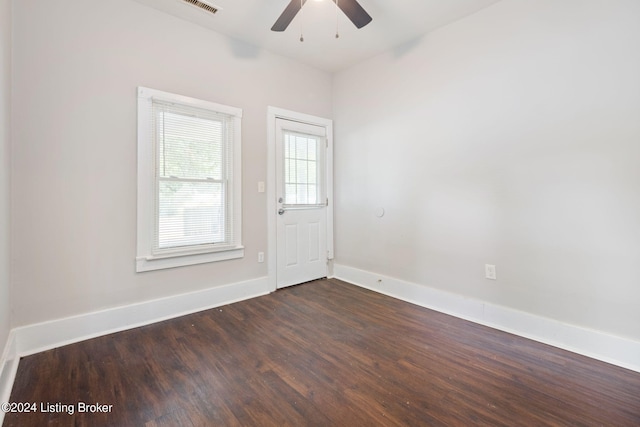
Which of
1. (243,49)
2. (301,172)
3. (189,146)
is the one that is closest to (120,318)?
(189,146)

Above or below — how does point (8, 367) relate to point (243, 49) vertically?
below

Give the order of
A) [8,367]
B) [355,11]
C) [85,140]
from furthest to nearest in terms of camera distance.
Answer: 1. [85,140]
2. [355,11]
3. [8,367]

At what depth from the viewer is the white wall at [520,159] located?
1.94 m

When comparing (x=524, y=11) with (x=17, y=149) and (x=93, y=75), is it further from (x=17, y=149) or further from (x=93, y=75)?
(x=17, y=149)

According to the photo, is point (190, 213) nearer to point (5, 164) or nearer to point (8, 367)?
point (5, 164)

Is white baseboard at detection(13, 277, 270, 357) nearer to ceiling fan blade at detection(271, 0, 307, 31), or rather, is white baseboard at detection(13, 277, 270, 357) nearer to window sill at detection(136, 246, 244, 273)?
window sill at detection(136, 246, 244, 273)

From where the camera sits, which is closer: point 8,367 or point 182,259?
point 8,367

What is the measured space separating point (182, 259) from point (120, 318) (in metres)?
0.67

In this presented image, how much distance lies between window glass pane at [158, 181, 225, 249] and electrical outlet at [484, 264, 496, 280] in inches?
102

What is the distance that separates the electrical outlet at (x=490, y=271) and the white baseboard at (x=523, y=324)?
0.24 meters

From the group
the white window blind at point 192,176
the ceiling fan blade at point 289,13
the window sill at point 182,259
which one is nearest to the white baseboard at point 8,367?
the window sill at point 182,259

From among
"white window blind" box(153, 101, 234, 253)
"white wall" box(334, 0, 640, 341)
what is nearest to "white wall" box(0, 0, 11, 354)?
"white window blind" box(153, 101, 234, 253)

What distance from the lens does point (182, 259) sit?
2754 millimetres

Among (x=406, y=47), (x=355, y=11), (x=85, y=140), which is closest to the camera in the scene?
(x=355, y=11)
